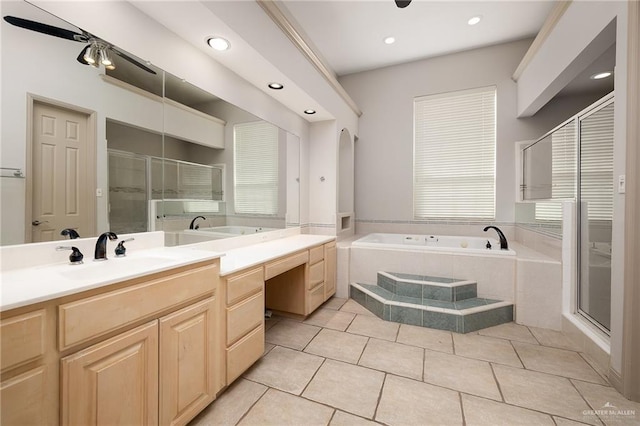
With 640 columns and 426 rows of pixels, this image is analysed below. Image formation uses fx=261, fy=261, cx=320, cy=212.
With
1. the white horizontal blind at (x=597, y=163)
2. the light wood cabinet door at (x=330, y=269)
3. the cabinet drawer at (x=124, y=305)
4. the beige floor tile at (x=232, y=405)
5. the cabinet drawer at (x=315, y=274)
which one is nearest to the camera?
the cabinet drawer at (x=124, y=305)

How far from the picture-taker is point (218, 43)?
1.88m

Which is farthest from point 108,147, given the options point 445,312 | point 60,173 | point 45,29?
point 445,312

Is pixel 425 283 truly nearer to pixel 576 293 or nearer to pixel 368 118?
pixel 576 293

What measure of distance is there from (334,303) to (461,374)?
1.53 metres

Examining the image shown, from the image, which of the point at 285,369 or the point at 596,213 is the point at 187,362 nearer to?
the point at 285,369

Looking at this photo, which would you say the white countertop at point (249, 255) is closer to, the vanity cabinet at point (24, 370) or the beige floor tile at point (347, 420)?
the vanity cabinet at point (24, 370)

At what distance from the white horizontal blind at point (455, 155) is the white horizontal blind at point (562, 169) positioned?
34.7 inches

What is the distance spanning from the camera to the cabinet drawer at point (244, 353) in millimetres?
1572

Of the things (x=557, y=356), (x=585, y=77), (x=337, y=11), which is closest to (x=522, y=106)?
(x=585, y=77)

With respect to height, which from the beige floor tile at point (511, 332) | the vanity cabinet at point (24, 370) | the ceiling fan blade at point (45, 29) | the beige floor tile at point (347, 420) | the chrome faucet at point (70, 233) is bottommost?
the beige floor tile at point (347, 420)

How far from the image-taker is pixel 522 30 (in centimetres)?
327

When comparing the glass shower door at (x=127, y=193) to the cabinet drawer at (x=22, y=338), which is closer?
the cabinet drawer at (x=22, y=338)

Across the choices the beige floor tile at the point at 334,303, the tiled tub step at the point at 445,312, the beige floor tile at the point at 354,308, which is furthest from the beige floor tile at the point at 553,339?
the beige floor tile at the point at 334,303

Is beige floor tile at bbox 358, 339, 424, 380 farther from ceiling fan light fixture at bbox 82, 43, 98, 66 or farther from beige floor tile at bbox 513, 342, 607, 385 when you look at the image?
ceiling fan light fixture at bbox 82, 43, 98, 66
